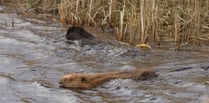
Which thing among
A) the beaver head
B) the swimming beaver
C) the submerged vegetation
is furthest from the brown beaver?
the swimming beaver

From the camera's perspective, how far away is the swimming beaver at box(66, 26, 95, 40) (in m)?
7.95

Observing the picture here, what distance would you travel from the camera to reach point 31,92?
17.8ft

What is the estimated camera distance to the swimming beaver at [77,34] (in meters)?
7.95

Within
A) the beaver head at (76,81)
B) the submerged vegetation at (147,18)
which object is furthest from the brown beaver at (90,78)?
the submerged vegetation at (147,18)

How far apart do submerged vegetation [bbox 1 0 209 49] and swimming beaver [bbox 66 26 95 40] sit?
54cm

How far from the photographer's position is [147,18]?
7730mm

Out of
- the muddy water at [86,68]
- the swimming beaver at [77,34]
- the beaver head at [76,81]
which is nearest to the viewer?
the muddy water at [86,68]

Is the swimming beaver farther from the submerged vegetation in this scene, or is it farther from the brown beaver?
the brown beaver

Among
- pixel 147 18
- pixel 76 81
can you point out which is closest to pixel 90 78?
pixel 76 81

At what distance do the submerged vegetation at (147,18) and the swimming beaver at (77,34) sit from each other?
0.54 meters

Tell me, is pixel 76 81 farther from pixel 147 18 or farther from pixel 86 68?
pixel 147 18

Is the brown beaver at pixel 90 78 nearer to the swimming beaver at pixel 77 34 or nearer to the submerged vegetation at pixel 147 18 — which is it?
the submerged vegetation at pixel 147 18

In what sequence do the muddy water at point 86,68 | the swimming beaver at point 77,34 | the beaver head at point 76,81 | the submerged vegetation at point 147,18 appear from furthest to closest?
the swimming beaver at point 77,34 → the submerged vegetation at point 147,18 → the beaver head at point 76,81 → the muddy water at point 86,68

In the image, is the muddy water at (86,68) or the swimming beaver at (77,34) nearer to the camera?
the muddy water at (86,68)
